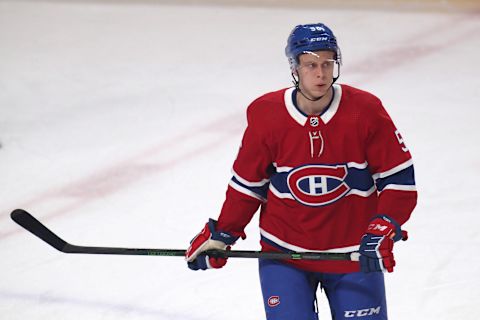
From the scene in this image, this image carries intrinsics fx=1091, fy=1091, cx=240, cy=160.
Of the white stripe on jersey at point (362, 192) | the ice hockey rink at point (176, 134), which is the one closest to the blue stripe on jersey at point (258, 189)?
the white stripe on jersey at point (362, 192)

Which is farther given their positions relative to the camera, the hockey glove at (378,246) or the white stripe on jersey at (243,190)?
the white stripe on jersey at (243,190)

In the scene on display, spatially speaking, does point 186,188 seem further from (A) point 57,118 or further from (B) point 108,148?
(A) point 57,118

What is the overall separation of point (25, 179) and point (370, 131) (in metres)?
2.97

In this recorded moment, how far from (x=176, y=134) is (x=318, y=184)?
10.0ft

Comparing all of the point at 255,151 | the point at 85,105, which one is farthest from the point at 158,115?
the point at 255,151

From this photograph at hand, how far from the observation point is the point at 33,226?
347 cm

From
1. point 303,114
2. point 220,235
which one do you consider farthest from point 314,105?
point 220,235

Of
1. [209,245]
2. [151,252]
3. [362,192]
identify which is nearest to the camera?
[362,192]

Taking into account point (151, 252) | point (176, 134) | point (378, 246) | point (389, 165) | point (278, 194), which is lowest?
point (176, 134)

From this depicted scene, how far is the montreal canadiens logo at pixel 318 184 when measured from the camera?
3068 millimetres

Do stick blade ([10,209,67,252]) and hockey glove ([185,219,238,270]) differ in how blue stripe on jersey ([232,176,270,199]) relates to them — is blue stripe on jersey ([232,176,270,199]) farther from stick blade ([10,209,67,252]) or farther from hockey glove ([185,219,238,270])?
stick blade ([10,209,67,252])

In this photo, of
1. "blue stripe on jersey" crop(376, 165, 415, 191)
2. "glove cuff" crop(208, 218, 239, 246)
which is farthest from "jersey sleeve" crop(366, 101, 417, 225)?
"glove cuff" crop(208, 218, 239, 246)

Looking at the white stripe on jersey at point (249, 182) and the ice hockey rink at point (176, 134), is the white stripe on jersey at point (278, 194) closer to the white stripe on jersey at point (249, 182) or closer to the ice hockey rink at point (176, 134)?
the white stripe on jersey at point (249, 182)

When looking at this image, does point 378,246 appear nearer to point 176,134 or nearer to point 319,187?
point 319,187
